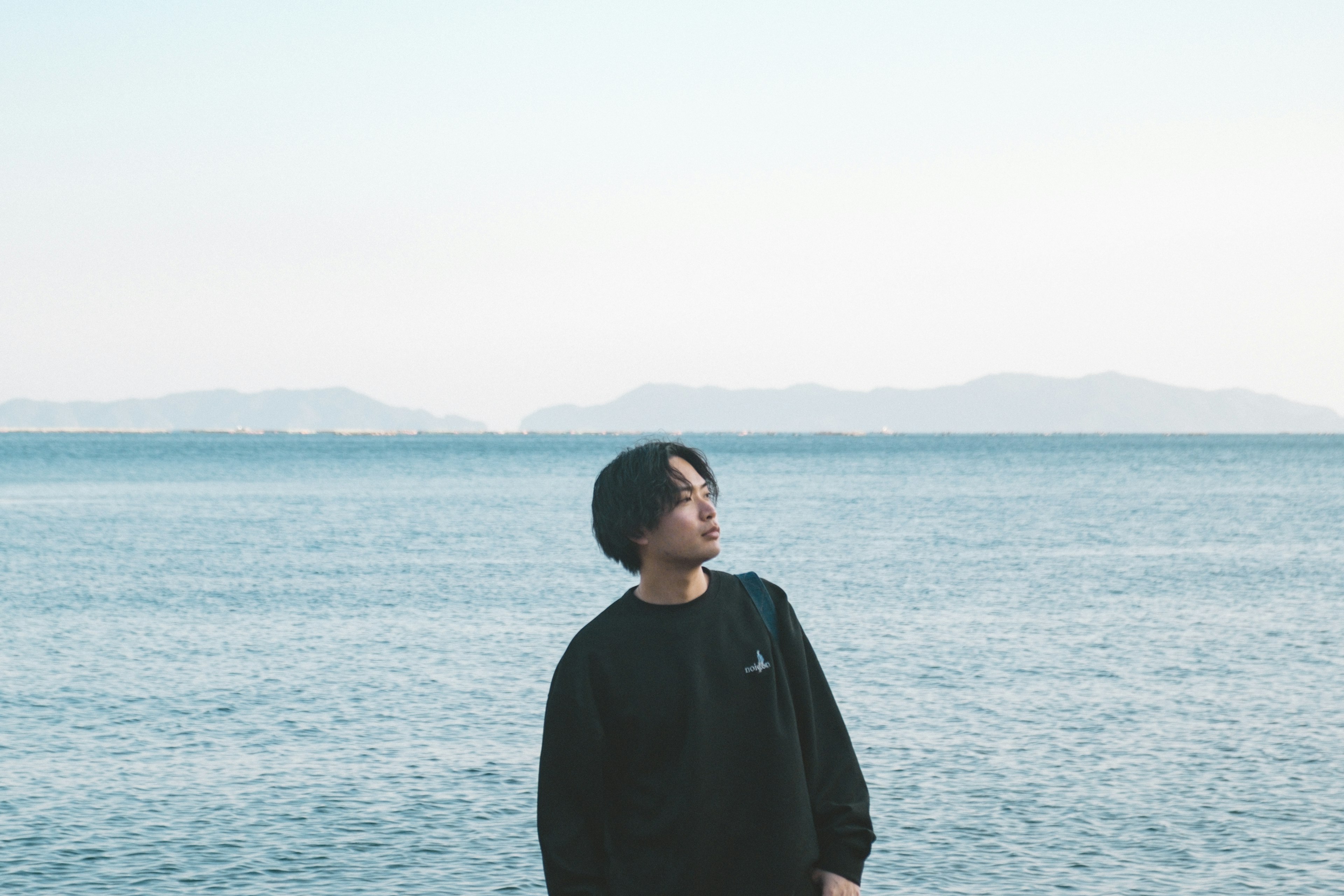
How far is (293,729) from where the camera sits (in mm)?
16625

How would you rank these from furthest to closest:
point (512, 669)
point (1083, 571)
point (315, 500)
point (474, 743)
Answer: point (315, 500)
point (1083, 571)
point (512, 669)
point (474, 743)

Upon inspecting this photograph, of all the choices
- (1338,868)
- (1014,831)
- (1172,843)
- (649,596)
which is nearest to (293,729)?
(1014,831)

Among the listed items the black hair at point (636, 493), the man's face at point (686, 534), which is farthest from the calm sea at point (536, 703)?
the man's face at point (686, 534)

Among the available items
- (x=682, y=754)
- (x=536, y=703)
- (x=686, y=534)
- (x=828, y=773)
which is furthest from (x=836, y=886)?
(x=536, y=703)

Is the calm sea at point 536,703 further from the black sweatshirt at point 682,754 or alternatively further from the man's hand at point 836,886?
the black sweatshirt at point 682,754

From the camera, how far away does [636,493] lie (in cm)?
378

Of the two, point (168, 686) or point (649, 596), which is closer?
point (649, 596)

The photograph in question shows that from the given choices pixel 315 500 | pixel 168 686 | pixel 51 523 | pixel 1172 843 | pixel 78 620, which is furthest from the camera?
pixel 315 500

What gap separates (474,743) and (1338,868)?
9218 millimetres

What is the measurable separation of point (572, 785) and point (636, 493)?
83 centimetres

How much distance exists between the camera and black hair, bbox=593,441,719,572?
374cm

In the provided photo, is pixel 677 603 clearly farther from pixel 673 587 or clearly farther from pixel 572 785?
pixel 572 785

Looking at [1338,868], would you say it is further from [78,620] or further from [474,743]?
[78,620]

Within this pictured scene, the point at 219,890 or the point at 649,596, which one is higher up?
the point at 649,596
